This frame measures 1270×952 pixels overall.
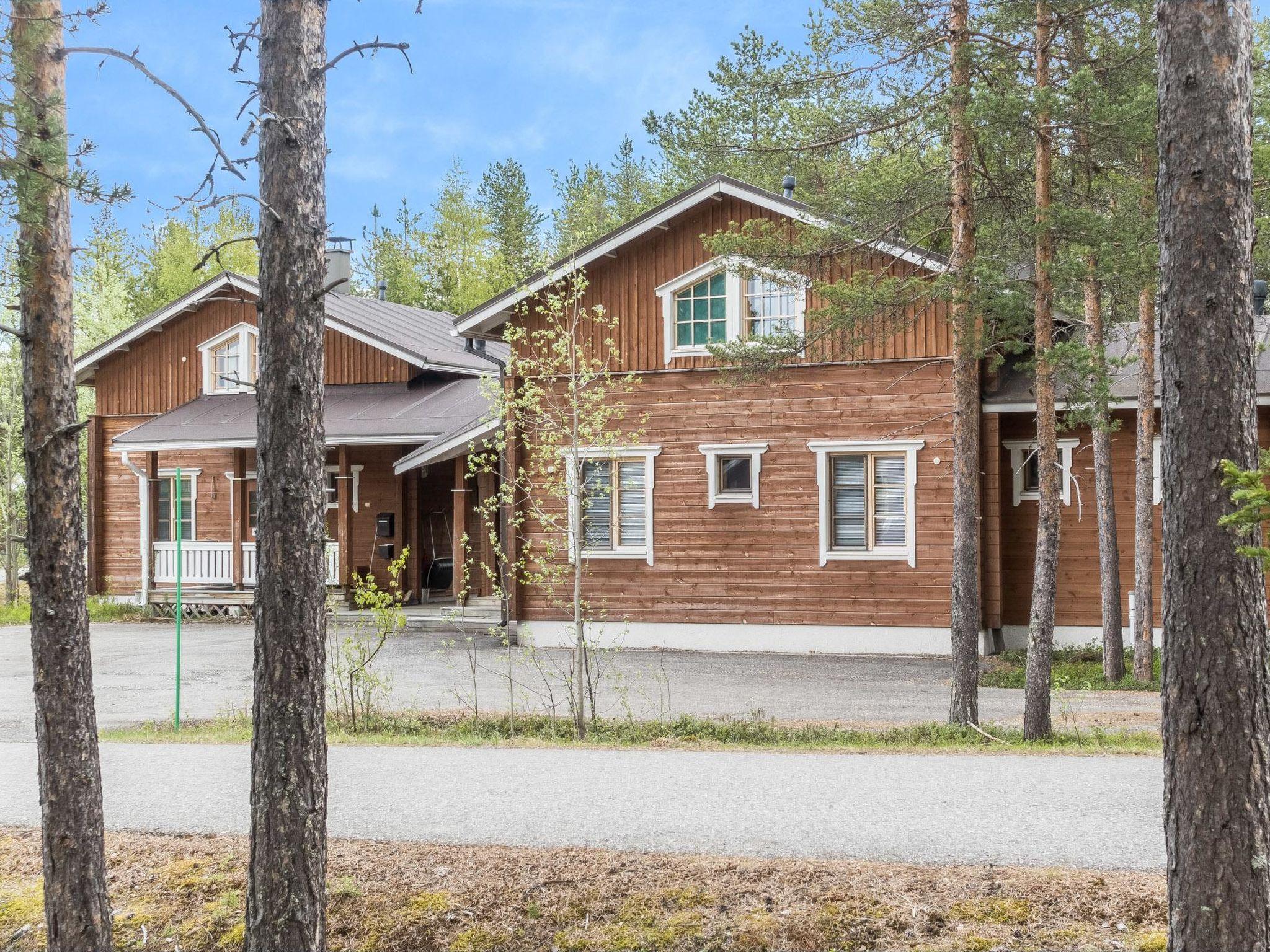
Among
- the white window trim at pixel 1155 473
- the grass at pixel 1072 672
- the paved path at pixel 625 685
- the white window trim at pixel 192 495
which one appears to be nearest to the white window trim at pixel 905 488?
the paved path at pixel 625 685

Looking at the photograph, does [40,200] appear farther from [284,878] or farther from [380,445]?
[380,445]

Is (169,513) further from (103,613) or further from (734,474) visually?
(734,474)

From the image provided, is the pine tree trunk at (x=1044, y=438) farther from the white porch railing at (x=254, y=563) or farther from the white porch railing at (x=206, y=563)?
→ the white porch railing at (x=206, y=563)

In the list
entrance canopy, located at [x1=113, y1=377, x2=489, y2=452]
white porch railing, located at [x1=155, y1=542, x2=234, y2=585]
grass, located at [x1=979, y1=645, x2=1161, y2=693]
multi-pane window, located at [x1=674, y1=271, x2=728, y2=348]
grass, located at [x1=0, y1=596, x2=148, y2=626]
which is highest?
multi-pane window, located at [x1=674, y1=271, x2=728, y2=348]

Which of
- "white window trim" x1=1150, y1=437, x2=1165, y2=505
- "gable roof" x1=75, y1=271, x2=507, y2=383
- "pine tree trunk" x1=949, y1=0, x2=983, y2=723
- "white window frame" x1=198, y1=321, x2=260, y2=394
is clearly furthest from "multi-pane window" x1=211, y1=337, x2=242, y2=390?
"pine tree trunk" x1=949, y1=0, x2=983, y2=723

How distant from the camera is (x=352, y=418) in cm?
2498

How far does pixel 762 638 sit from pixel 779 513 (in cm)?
197

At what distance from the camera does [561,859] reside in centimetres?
707

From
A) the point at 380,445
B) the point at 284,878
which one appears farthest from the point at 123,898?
the point at 380,445

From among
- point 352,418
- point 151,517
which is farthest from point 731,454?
point 151,517

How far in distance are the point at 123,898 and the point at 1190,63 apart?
255 inches

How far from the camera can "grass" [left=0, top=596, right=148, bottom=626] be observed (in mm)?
26688

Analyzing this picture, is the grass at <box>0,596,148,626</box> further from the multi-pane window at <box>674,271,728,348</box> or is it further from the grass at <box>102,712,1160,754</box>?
the grass at <box>102,712,1160,754</box>

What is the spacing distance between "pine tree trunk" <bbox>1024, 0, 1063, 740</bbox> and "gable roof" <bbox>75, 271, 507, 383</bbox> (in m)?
13.3
